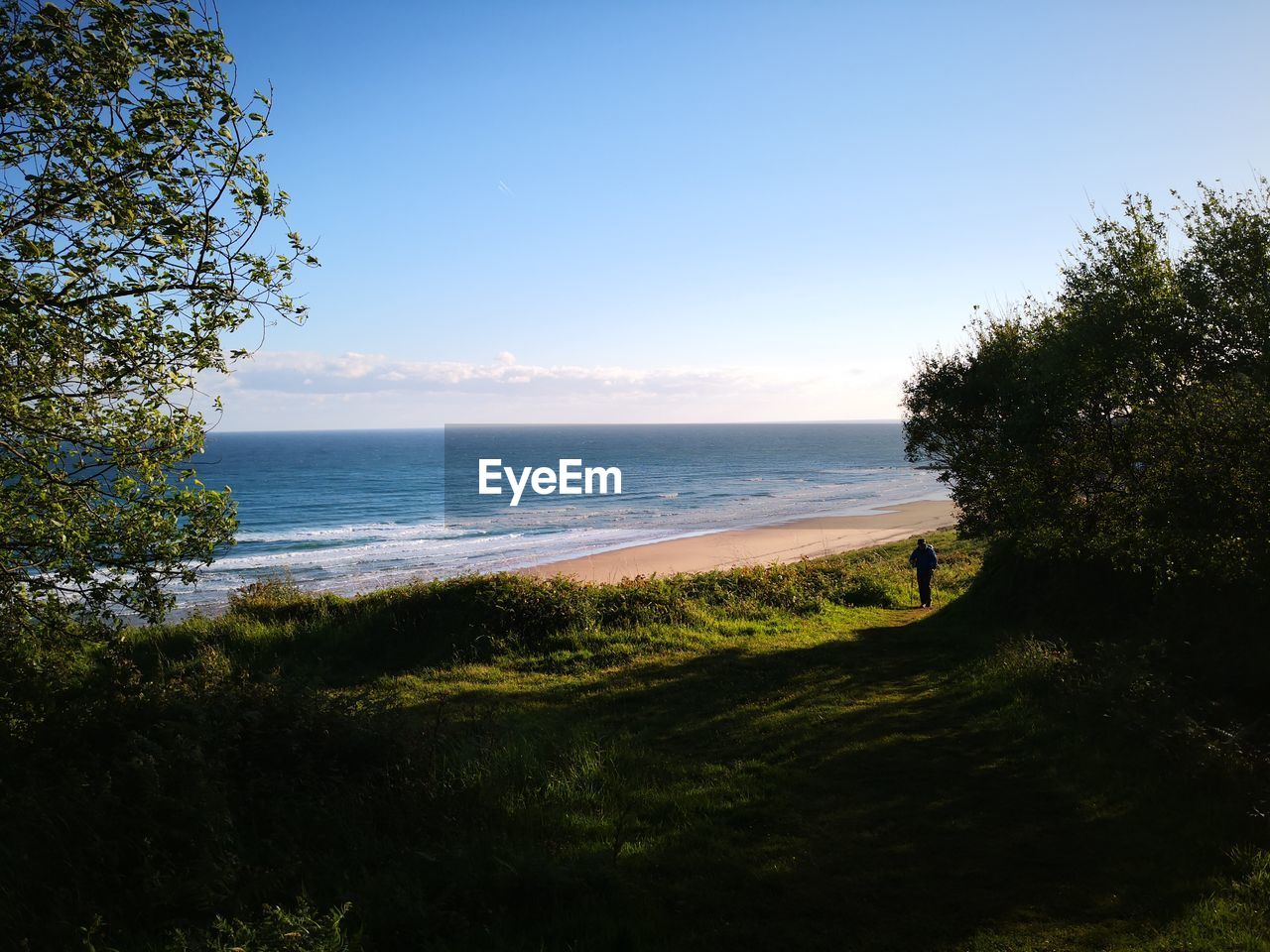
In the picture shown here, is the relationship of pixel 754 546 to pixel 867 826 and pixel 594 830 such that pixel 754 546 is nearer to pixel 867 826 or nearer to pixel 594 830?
pixel 867 826

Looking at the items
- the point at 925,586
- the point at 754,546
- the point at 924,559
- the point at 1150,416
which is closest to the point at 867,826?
the point at 1150,416

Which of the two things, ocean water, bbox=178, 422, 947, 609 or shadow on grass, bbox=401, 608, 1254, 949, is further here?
ocean water, bbox=178, 422, 947, 609

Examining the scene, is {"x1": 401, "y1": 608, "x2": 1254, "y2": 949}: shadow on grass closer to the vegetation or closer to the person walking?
the vegetation

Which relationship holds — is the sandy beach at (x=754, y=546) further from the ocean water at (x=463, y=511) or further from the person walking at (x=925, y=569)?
the person walking at (x=925, y=569)

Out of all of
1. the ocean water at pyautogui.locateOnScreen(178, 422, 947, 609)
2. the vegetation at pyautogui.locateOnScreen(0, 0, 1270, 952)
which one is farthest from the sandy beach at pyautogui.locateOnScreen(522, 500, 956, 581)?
the vegetation at pyautogui.locateOnScreen(0, 0, 1270, 952)

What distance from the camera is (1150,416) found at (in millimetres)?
11281

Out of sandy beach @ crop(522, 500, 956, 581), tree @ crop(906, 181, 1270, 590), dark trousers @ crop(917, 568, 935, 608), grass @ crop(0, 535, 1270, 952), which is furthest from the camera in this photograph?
sandy beach @ crop(522, 500, 956, 581)

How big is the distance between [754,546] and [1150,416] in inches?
1558

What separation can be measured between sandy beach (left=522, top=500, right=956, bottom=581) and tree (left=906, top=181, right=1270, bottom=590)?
1977cm

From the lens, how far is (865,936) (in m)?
5.64

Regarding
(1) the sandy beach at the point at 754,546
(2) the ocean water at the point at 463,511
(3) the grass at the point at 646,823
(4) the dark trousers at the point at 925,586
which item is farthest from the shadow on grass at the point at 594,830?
(1) the sandy beach at the point at 754,546

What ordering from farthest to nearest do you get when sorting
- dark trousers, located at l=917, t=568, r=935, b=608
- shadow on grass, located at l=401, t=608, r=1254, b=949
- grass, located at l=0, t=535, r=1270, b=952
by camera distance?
dark trousers, located at l=917, t=568, r=935, b=608
shadow on grass, located at l=401, t=608, r=1254, b=949
grass, located at l=0, t=535, r=1270, b=952

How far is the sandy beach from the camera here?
137 feet

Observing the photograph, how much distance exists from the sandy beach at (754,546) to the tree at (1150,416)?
64.9 feet
